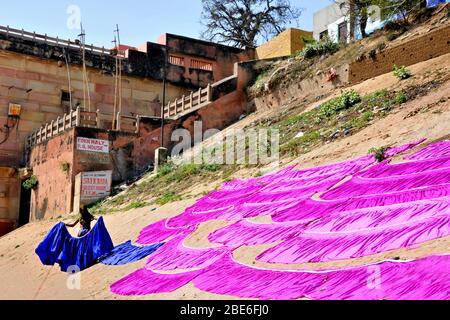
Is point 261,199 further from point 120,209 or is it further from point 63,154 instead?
point 63,154

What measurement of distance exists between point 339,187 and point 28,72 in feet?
57.6

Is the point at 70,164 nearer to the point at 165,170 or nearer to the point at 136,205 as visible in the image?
the point at 165,170

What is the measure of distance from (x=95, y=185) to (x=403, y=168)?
1258cm

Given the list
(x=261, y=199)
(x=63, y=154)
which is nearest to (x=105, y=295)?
(x=261, y=199)

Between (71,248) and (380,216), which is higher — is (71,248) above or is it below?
below

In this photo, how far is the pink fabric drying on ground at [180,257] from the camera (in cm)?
967

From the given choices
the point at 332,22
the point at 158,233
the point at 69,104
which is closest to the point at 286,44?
the point at 332,22

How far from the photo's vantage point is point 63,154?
69.6 feet

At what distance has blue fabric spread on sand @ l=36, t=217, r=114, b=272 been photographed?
12.5 metres

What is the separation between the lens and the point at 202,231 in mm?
11602

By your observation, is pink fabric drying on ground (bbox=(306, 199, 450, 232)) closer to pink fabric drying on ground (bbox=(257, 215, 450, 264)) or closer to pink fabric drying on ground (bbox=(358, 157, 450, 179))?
pink fabric drying on ground (bbox=(257, 215, 450, 264))

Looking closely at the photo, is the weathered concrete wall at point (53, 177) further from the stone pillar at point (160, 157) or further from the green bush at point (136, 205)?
the green bush at point (136, 205)

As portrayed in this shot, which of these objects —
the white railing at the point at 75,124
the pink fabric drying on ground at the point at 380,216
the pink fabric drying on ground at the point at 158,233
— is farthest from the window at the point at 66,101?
the pink fabric drying on ground at the point at 380,216

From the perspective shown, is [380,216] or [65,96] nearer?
[380,216]
